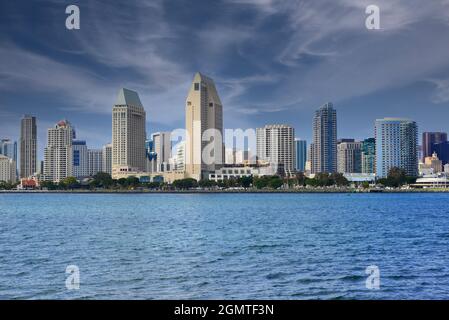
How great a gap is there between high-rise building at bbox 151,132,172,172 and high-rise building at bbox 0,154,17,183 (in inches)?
1275

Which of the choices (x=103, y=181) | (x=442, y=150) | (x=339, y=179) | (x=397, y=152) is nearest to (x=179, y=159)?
(x=103, y=181)

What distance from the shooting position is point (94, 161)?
374 feet

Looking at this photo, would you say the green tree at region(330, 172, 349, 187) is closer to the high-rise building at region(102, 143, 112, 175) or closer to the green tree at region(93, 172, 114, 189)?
the green tree at region(93, 172, 114, 189)

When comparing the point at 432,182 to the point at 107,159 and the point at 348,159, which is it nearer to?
the point at 348,159

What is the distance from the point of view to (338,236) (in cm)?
1930

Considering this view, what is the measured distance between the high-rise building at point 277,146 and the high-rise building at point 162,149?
78.2 feet

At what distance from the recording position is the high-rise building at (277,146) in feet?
Result: 303

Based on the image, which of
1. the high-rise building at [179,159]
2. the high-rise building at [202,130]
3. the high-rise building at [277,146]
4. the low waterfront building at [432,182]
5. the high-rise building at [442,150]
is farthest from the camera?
the high-rise building at [179,159]

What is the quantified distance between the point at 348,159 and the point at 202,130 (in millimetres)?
37958

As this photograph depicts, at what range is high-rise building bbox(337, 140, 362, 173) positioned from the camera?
108m

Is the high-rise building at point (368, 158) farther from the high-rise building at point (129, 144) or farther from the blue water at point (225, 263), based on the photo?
the blue water at point (225, 263)

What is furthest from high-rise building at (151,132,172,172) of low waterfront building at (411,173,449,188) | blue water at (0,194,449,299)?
blue water at (0,194,449,299)

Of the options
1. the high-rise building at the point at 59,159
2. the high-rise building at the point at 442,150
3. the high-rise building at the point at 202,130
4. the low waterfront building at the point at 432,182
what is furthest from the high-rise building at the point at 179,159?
the high-rise building at the point at 442,150
